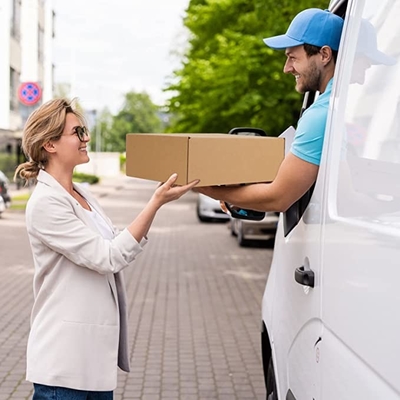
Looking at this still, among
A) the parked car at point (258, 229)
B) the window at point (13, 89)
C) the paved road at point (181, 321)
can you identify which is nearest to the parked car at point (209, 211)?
the paved road at point (181, 321)

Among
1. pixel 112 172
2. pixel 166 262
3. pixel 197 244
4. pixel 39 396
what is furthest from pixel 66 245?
pixel 112 172

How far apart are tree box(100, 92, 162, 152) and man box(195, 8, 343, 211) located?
12434cm

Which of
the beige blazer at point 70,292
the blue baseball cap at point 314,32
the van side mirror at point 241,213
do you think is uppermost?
the blue baseball cap at point 314,32

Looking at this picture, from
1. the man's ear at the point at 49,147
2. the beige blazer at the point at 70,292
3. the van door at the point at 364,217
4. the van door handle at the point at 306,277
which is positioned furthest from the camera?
the man's ear at the point at 49,147

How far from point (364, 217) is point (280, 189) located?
618 mm

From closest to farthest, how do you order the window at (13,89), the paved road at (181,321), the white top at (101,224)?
the white top at (101,224)
the paved road at (181,321)
the window at (13,89)

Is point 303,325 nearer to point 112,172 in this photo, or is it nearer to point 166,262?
point 166,262

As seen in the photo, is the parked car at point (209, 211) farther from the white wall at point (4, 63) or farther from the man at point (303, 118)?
the man at point (303, 118)

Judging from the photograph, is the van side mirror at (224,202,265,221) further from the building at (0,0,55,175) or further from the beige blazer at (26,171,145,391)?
the building at (0,0,55,175)

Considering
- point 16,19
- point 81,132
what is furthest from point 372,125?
point 16,19

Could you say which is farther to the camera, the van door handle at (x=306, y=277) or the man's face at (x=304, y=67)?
the man's face at (x=304, y=67)

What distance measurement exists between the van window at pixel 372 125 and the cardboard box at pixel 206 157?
0.40 meters

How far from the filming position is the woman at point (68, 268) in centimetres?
285

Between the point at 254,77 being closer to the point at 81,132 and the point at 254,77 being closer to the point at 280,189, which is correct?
the point at 81,132
